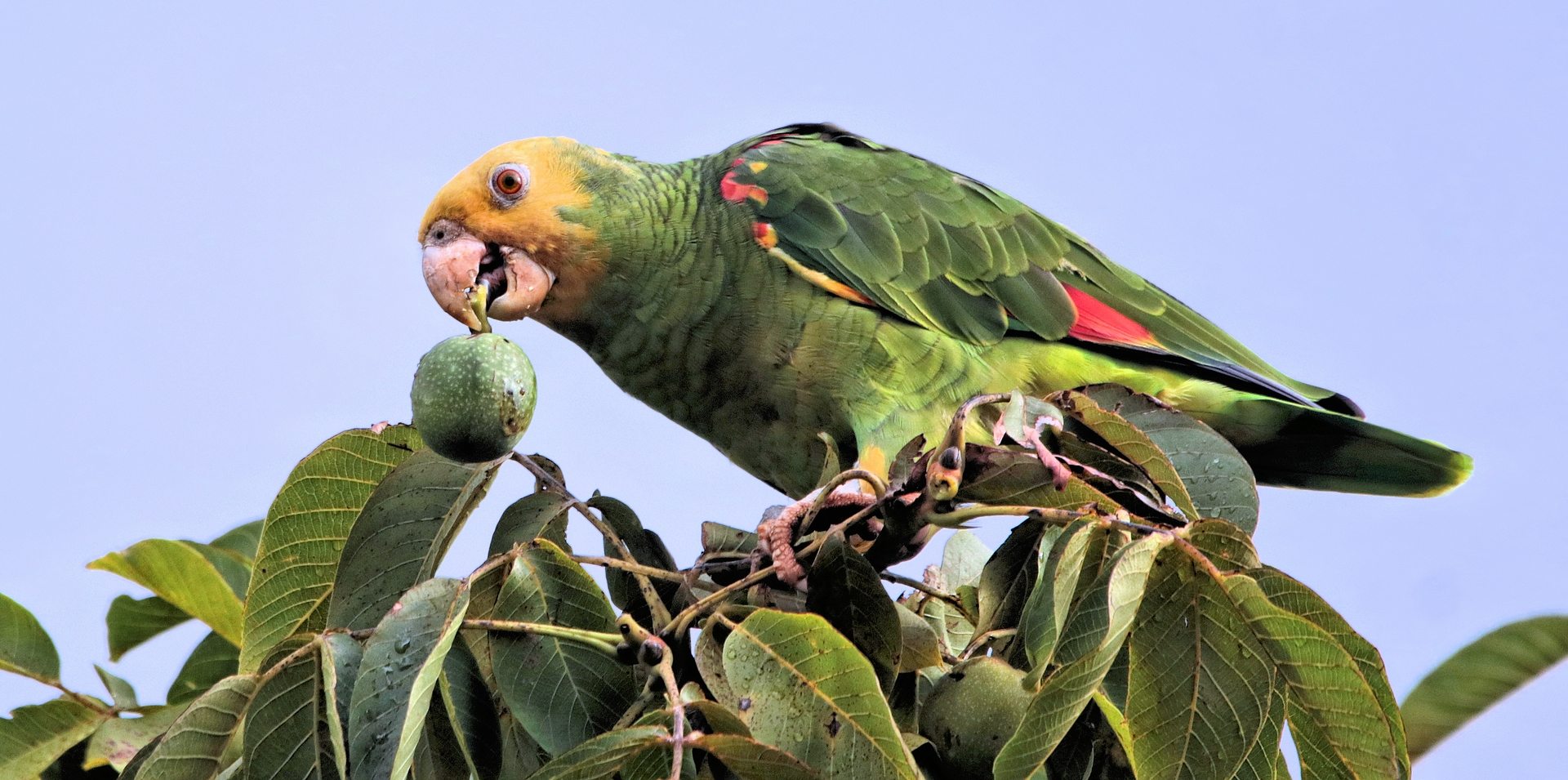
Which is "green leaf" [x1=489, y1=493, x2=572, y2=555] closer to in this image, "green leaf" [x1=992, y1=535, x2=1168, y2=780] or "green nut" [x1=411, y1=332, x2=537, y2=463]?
"green nut" [x1=411, y1=332, x2=537, y2=463]

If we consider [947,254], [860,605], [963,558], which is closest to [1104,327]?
[947,254]

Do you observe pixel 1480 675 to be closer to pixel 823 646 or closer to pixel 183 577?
pixel 823 646

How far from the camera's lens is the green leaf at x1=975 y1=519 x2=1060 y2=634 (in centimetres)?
150

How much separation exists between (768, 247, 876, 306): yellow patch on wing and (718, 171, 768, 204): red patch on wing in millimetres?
202

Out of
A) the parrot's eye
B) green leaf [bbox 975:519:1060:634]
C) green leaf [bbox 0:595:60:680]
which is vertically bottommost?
green leaf [bbox 0:595:60:680]

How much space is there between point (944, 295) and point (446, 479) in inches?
55.1

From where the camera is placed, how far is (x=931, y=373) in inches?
107

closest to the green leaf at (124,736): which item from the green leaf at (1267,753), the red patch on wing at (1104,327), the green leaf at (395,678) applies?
the green leaf at (395,678)

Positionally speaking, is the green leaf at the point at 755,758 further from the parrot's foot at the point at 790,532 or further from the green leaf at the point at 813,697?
the parrot's foot at the point at 790,532

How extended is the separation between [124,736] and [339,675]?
744 millimetres

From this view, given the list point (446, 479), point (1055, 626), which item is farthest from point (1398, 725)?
point (446, 479)

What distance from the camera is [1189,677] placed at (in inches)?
48.8

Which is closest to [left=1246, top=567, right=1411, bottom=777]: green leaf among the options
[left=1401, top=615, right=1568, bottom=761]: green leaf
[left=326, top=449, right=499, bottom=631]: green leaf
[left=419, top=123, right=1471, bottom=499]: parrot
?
[left=1401, top=615, right=1568, bottom=761]: green leaf

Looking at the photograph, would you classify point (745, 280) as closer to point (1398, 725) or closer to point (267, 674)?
point (267, 674)
